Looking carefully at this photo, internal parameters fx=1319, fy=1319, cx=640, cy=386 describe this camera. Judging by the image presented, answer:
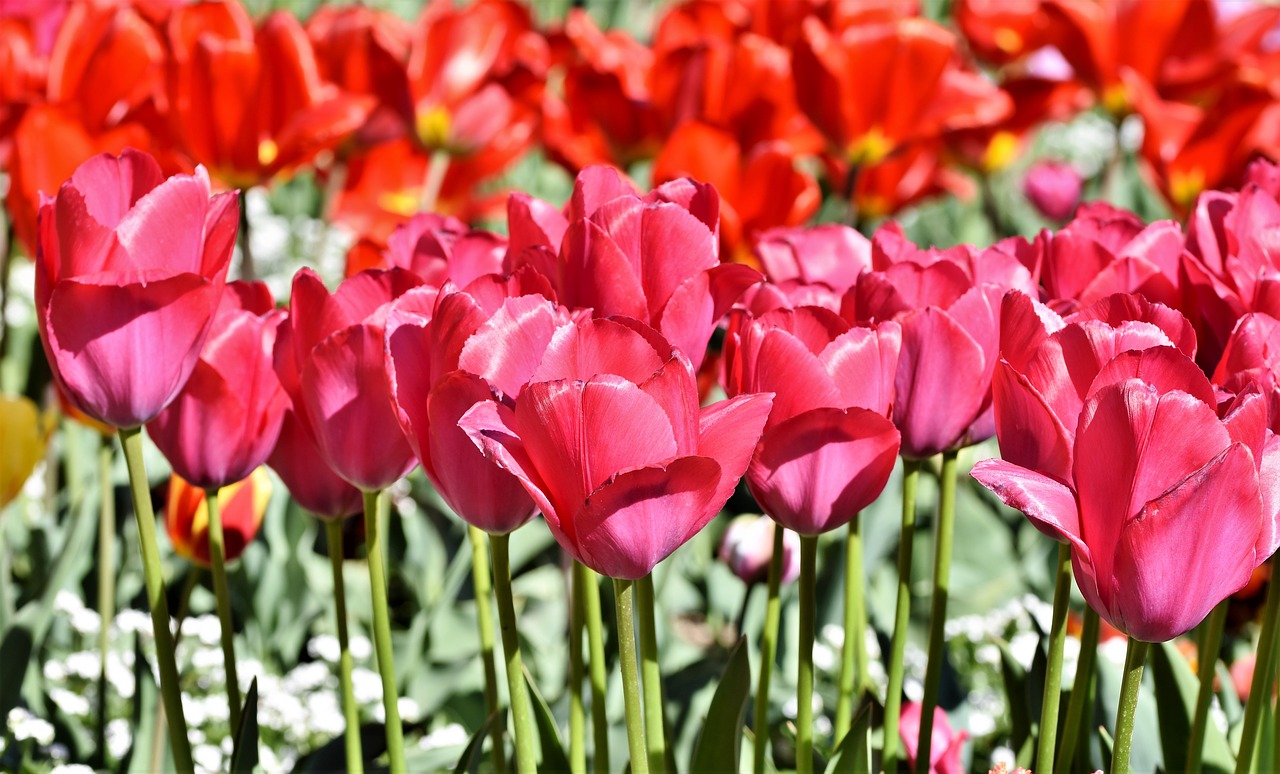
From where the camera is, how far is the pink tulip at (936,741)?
2.68ft

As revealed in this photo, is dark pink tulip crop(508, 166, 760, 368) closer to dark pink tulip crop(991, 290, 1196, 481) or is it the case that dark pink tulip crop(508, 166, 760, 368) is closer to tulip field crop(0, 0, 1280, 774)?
tulip field crop(0, 0, 1280, 774)

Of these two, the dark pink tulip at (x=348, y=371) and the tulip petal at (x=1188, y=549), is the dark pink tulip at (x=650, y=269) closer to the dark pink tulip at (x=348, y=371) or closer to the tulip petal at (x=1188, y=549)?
the dark pink tulip at (x=348, y=371)

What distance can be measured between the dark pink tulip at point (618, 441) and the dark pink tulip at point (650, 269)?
0.29 ft

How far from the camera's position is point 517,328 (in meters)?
0.59

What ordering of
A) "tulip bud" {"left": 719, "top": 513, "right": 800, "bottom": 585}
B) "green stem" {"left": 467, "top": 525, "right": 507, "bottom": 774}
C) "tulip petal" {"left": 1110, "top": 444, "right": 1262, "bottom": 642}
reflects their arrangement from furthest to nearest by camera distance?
"tulip bud" {"left": 719, "top": 513, "right": 800, "bottom": 585}
"green stem" {"left": 467, "top": 525, "right": 507, "bottom": 774}
"tulip petal" {"left": 1110, "top": 444, "right": 1262, "bottom": 642}

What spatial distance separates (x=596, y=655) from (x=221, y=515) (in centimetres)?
45

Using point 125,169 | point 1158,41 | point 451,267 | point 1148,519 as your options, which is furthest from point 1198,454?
point 1158,41

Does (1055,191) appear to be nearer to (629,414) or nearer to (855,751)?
(855,751)

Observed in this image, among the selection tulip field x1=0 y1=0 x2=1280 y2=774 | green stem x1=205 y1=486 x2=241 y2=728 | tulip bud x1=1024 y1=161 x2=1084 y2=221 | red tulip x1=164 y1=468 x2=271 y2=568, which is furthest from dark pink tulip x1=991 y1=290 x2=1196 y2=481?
tulip bud x1=1024 y1=161 x2=1084 y2=221

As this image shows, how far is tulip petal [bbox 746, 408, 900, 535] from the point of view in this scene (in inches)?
24.9

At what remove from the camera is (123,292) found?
68cm

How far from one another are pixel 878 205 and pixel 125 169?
1755mm

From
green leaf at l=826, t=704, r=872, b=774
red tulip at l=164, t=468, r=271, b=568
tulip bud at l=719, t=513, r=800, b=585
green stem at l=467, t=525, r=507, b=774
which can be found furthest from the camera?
tulip bud at l=719, t=513, r=800, b=585

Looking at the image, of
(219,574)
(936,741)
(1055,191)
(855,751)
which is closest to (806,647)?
(855,751)
